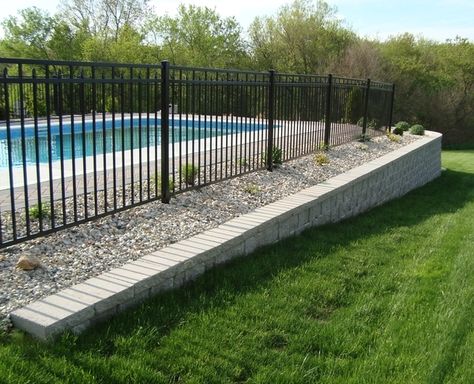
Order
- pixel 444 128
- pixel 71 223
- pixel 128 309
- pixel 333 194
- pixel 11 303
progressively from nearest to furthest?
pixel 11 303 < pixel 128 309 < pixel 71 223 < pixel 333 194 < pixel 444 128

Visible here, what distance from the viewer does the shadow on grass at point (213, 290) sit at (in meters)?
2.87

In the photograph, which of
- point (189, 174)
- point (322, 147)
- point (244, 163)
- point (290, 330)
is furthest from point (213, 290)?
point (322, 147)

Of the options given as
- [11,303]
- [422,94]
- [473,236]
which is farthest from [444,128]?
[11,303]

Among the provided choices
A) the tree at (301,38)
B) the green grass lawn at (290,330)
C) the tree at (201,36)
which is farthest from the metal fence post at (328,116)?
the tree at (201,36)

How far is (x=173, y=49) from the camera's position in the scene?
36250mm

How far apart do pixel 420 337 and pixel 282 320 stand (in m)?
0.92

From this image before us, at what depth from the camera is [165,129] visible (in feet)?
17.8

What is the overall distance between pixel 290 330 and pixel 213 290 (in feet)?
2.39

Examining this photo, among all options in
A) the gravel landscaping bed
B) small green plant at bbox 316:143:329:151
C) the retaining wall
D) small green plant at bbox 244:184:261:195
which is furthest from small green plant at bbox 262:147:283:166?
small green plant at bbox 316:143:329:151

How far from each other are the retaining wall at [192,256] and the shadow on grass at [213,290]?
76 millimetres

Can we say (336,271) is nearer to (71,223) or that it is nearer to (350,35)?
(71,223)

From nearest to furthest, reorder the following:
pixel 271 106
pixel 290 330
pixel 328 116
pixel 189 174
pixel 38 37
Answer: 1. pixel 290 330
2. pixel 189 174
3. pixel 271 106
4. pixel 328 116
5. pixel 38 37

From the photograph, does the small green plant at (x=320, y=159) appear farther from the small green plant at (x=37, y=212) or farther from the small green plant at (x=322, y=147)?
the small green plant at (x=37, y=212)

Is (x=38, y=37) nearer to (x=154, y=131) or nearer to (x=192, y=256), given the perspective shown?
(x=154, y=131)
